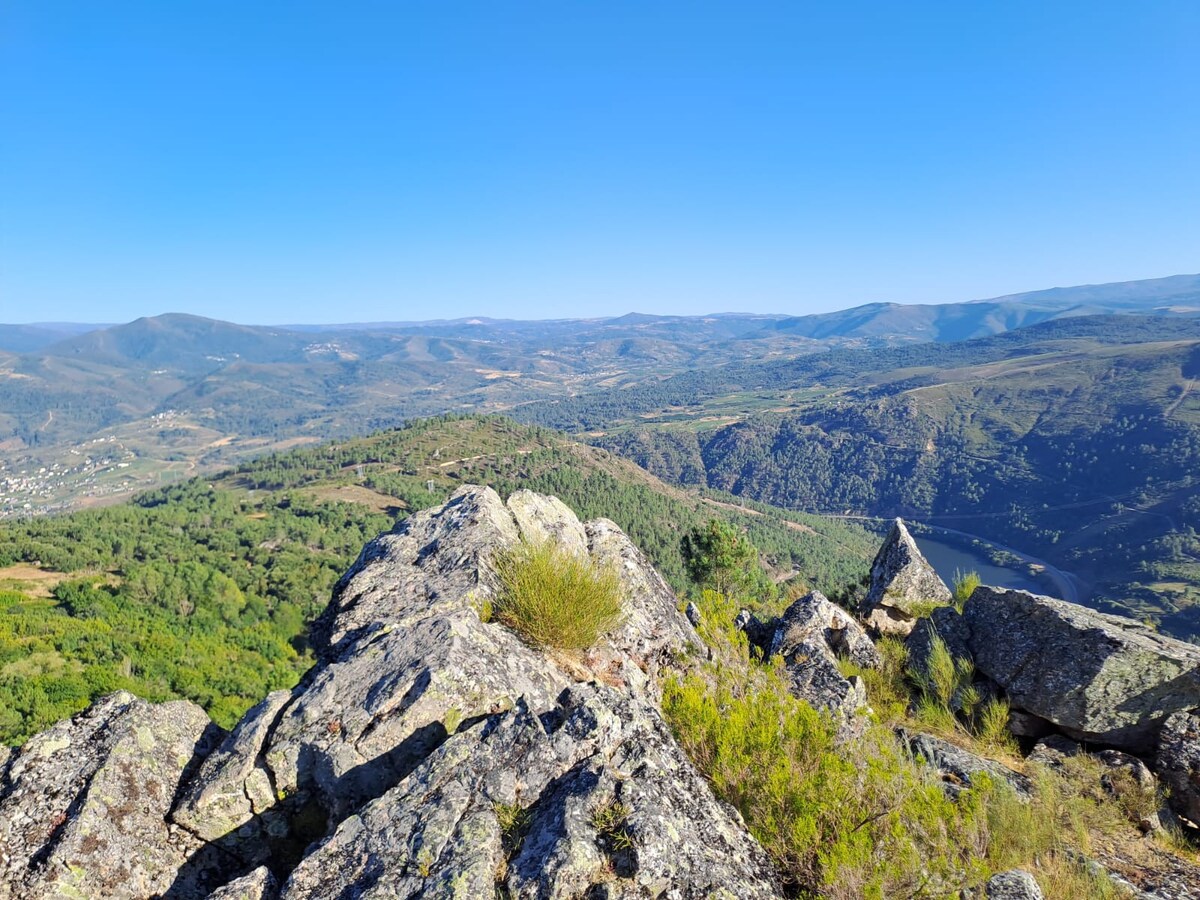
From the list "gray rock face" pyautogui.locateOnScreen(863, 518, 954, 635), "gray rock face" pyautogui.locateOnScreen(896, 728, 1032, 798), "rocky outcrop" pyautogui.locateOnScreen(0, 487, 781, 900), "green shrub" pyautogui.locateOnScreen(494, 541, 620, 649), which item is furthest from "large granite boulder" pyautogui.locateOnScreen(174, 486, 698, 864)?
"gray rock face" pyautogui.locateOnScreen(863, 518, 954, 635)

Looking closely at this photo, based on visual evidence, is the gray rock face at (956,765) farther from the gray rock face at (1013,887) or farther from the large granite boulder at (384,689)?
the large granite boulder at (384,689)

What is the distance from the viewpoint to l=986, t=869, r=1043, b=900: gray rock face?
17.3 ft

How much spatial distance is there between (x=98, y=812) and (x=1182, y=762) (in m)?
14.3

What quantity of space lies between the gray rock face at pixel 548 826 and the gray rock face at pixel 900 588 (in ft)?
41.0

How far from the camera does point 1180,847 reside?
7.69 metres

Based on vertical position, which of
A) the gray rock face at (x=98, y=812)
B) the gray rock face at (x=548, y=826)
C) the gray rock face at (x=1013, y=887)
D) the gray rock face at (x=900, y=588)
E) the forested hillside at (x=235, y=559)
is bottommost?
the forested hillside at (x=235, y=559)

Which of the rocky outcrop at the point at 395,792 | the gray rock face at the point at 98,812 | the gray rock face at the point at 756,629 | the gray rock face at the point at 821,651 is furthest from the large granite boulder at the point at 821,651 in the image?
the gray rock face at the point at 98,812

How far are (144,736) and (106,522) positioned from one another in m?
142

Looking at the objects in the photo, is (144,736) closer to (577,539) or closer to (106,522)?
(577,539)

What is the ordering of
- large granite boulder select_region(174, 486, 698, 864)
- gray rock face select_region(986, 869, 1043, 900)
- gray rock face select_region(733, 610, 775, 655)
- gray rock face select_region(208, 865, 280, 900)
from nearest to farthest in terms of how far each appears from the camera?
gray rock face select_region(208, 865, 280, 900) < gray rock face select_region(986, 869, 1043, 900) < large granite boulder select_region(174, 486, 698, 864) < gray rock face select_region(733, 610, 775, 655)

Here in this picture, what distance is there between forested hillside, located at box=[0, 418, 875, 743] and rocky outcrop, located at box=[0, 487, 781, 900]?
2194 centimetres

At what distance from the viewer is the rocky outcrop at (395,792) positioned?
4.67 m

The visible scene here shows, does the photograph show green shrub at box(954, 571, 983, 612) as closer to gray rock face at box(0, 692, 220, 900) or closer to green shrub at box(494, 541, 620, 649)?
green shrub at box(494, 541, 620, 649)

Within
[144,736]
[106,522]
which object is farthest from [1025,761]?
[106,522]
